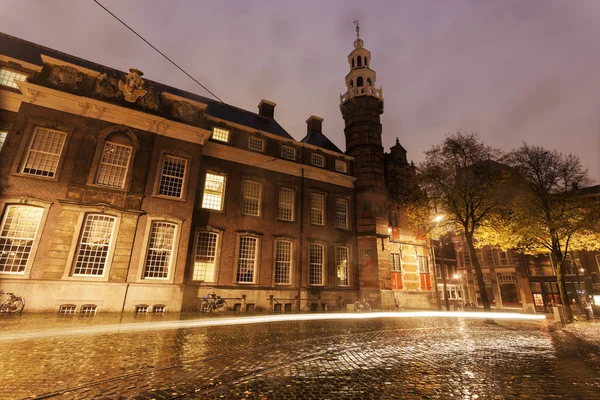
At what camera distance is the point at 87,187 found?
579 inches

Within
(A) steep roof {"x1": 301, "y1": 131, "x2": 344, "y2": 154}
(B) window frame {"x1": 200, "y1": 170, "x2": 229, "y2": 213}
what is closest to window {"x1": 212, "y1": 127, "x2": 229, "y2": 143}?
(B) window frame {"x1": 200, "y1": 170, "x2": 229, "y2": 213}

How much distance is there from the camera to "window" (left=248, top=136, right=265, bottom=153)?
22625mm

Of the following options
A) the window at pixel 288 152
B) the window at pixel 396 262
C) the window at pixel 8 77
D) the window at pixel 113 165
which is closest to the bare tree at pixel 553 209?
the window at pixel 396 262

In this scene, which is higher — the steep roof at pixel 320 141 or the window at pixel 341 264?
the steep roof at pixel 320 141

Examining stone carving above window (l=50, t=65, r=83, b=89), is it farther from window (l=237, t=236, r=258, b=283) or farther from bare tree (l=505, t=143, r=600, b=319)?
bare tree (l=505, t=143, r=600, b=319)

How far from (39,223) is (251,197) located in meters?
11.8

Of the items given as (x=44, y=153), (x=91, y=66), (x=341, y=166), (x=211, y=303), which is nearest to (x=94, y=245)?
(x=44, y=153)

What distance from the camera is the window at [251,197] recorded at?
820 inches

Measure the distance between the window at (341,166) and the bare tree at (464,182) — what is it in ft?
25.0

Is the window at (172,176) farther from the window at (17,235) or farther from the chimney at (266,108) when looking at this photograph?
the chimney at (266,108)

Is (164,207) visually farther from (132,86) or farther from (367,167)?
(367,167)

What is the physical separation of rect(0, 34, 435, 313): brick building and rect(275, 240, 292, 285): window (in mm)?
88

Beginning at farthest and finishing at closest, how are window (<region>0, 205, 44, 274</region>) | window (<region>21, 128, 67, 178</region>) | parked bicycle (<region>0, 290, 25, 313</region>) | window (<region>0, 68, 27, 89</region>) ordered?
window (<region>0, 68, 27, 89</region>), window (<region>21, 128, 67, 178</region>), window (<region>0, 205, 44, 274</region>), parked bicycle (<region>0, 290, 25, 313</region>)

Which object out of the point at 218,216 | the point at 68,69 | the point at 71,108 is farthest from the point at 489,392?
the point at 68,69
